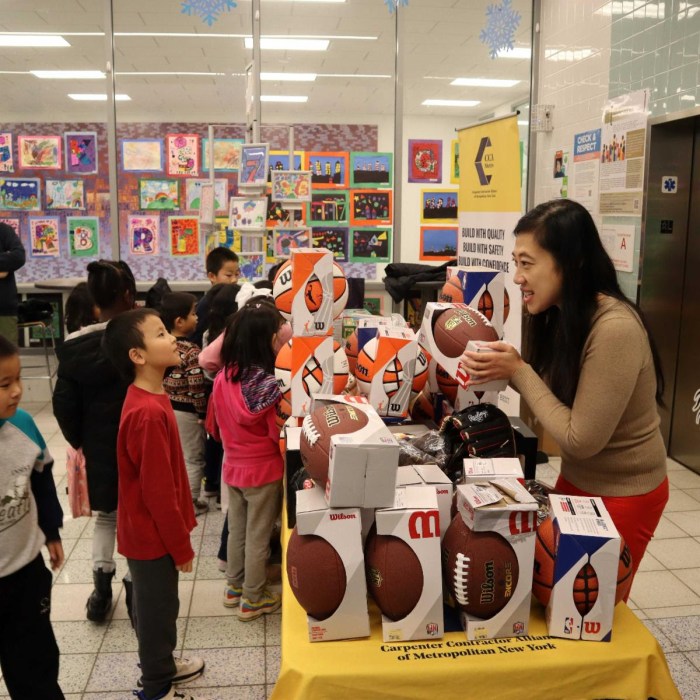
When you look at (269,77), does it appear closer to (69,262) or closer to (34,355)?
(69,262)

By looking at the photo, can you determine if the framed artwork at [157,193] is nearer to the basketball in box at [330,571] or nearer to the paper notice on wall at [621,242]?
the paper notice on wall at [621,242]

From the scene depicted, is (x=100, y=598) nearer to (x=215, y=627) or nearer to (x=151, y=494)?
(x=215, y=627)

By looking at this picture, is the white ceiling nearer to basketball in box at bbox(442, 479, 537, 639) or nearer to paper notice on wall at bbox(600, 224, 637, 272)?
paper notice on wall at bbox(600, 224, 637, 272)

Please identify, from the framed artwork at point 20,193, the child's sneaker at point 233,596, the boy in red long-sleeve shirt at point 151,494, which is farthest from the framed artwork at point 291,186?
the boy in red long-sleeve shirt at point 151,494

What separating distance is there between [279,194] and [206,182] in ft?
3.06

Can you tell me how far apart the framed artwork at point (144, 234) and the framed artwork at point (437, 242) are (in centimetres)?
256

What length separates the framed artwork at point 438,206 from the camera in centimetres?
713

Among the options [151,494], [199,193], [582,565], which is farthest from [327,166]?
[582,565]

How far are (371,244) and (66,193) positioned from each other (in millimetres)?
2959

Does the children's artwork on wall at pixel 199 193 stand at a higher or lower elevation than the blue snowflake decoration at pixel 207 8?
lower

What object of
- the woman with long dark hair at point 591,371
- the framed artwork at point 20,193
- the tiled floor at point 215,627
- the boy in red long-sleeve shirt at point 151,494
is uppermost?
the framed artwork at point 20,193

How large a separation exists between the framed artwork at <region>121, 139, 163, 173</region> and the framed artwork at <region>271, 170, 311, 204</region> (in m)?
1.62

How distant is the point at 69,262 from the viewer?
721 centimetres

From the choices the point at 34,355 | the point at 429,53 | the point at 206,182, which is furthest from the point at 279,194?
the point at 34,355
